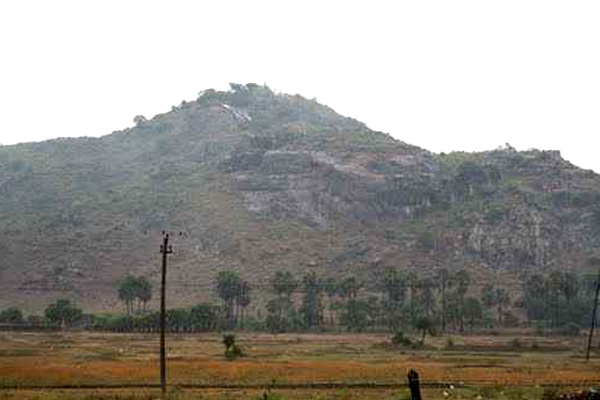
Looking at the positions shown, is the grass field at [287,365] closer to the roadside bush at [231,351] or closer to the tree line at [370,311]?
the roadside bush at [231,351]

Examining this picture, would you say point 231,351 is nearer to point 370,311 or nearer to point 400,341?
point 400,341

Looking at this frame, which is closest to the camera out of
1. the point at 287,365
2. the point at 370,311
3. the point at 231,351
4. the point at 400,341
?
the point at 287,365

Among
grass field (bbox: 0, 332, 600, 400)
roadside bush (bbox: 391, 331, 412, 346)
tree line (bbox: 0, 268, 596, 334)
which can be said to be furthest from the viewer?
tree line (bbox: 0, 268, 596, 334)

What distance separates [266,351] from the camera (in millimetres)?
103062

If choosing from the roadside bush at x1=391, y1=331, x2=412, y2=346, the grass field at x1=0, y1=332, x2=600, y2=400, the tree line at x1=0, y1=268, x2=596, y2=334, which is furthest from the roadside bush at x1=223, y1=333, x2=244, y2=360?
Result: the tree line at x1=0, y1=268, x2=596, y2=334

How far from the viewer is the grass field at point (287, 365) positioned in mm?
54438

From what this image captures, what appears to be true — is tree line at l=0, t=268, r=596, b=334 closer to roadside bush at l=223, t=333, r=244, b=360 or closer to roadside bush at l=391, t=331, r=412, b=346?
roadside bush at l=391, t=331, r=412, b=346

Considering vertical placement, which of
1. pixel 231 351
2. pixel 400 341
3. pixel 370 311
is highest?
pixel 370 311

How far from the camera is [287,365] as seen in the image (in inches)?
3145

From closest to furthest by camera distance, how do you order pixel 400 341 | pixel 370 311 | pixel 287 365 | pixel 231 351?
1. pixel 287 365
2. pixel 231 351
3. pixel 400 341
4. pixel 370 311

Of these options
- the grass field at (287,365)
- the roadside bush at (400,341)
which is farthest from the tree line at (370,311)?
the roadside bush at (400,341)

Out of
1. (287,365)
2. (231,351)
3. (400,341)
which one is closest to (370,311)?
(400,341)

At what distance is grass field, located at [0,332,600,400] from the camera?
54438 mm

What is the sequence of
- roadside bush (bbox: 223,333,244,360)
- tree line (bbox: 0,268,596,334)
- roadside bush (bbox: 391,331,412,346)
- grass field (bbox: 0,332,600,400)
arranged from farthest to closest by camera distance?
tree line (bbox: 0,268,596,334) < roadside bush (bbox: 391,331,412,346) < roadside bush (bbox: 223,333,244,360) < grass field (bbox: 0,332,600,400)
